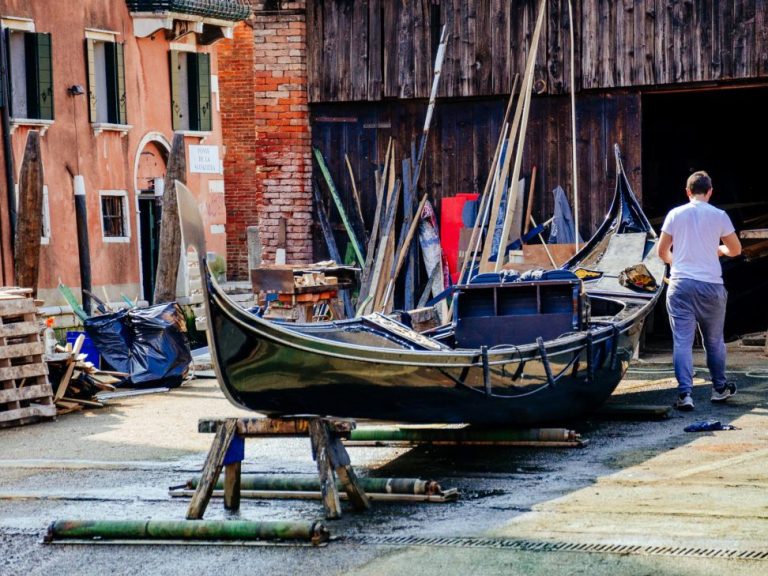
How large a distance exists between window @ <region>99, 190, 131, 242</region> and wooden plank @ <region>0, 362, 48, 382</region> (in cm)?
1513

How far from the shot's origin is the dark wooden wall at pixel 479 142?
48.7 ft

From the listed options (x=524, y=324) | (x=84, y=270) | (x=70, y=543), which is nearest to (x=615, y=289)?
(x=524, y=324)

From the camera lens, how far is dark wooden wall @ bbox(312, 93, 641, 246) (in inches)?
585

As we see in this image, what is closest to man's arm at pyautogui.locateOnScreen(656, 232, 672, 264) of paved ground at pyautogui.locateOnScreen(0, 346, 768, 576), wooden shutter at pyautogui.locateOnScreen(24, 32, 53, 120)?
paved ground at pyautogui.locateOnScreen(0, 346, 768, 576)

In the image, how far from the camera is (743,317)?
17.0 metres

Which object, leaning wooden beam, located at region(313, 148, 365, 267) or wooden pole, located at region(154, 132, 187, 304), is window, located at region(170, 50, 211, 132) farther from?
leaning wooden beam, located at region(313, 148, 365, 267)

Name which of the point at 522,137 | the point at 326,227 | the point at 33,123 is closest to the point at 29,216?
the point at 326,227

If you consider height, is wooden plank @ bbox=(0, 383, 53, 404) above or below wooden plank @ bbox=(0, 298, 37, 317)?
below

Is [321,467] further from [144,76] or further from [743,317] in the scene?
[144,76]

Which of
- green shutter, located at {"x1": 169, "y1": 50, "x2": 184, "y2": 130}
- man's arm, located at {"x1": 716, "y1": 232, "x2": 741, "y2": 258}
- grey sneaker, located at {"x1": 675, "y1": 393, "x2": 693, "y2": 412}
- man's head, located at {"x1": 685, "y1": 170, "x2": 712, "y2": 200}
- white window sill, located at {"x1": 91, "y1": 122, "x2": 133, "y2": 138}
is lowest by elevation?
grey sneaker, located at {"x1": 675, "y1": 393, "x2": 693, "y2": 412}

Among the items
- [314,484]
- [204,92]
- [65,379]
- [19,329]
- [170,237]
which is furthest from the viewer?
[204,92]

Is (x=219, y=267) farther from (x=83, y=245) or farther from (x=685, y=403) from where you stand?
(x=685, y=403)

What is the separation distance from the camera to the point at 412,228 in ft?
50.4

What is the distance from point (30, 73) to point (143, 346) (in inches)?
479
